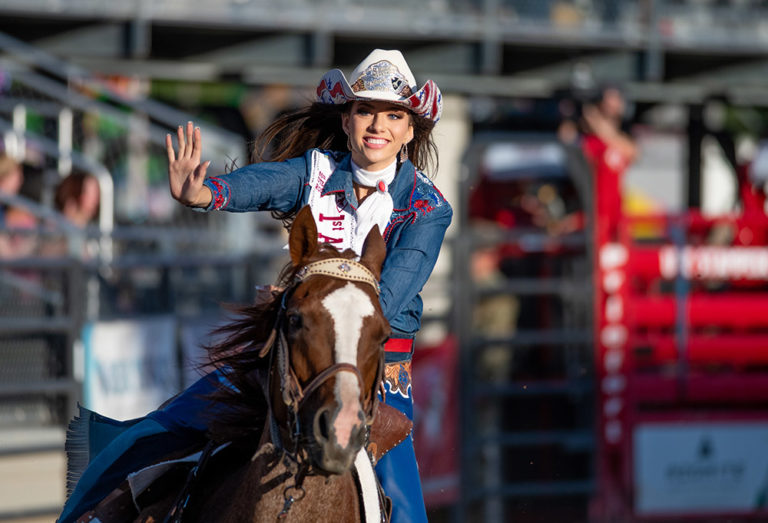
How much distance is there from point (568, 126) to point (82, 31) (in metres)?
4.91

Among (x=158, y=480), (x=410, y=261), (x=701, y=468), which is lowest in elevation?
(x=701, y=468)

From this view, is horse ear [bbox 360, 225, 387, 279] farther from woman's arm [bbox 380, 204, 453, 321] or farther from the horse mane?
the horse mane

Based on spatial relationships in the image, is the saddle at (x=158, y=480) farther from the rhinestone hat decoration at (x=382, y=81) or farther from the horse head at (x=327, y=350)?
the rhinestone hat decoration at (x=382, y=81)

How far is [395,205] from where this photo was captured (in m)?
3.55

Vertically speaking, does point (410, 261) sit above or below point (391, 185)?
below

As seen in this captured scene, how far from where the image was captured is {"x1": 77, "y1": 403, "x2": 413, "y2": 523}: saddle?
3441 mm

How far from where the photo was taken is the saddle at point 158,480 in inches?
135

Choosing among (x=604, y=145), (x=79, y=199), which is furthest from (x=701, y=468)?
(x=79, y=199)

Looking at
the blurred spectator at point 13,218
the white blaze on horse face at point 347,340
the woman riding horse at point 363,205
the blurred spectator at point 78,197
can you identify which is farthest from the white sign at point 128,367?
the white blaze on horse face at point 347,340

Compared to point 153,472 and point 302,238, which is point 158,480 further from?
point 302,238

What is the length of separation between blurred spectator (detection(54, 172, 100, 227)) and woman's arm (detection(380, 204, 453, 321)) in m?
5.73

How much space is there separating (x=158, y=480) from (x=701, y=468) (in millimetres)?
6576

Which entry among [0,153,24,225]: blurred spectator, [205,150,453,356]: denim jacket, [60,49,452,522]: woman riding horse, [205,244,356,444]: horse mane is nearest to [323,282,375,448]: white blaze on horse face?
[205,150,453,356]: denim jacket

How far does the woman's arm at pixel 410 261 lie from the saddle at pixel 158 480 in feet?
1.27
